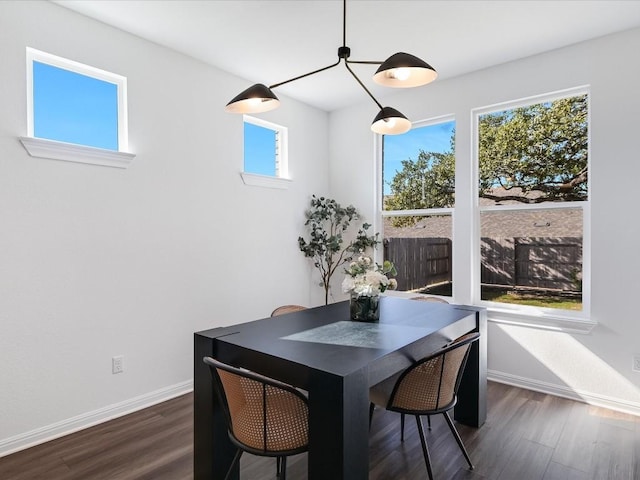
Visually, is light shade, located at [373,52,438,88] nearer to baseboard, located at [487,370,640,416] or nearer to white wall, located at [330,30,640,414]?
white wall, located at [330,30,640,414]

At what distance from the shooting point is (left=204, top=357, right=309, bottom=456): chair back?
157 cm

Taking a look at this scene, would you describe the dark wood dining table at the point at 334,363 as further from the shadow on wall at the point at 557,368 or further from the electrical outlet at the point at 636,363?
the electrical outlet at the point at 636,363

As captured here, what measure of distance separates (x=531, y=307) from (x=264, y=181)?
9.30 ft

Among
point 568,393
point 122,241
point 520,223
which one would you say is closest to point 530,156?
point 520,223

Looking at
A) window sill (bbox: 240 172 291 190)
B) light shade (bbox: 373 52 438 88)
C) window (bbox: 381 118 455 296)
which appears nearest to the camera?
light shade (bbox: 373 52 438 88)

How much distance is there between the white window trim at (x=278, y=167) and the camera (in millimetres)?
3920

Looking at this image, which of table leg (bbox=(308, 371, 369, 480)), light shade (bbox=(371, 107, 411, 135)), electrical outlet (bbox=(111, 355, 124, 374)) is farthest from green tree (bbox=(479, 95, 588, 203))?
electrical outlet (bbox=(111, 355, 124, 374))

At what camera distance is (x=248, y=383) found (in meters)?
1.55

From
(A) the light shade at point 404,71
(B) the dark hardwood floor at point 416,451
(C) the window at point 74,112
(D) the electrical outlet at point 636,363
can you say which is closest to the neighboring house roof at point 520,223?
(D) the electrical outlet at point 636,363

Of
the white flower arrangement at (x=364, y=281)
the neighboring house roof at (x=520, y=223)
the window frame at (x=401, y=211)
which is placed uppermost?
the window frame at (x=401, y=211)

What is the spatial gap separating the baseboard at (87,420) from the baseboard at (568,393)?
2826 millimetres

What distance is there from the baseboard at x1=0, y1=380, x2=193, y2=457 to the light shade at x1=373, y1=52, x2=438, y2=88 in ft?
9.42

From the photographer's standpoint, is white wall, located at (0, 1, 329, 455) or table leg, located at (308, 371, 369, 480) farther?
white wall, located at (0, 1, 329, 455)

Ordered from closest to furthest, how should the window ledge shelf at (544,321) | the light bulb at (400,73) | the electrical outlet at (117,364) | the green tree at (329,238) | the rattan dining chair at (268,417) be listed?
the rattan dining chair at (268,417) → the light bulb at (400,73) → the electrical outlet at (117,364) → the window ledge shelf at (544,321) → the green tree at (329,238)
